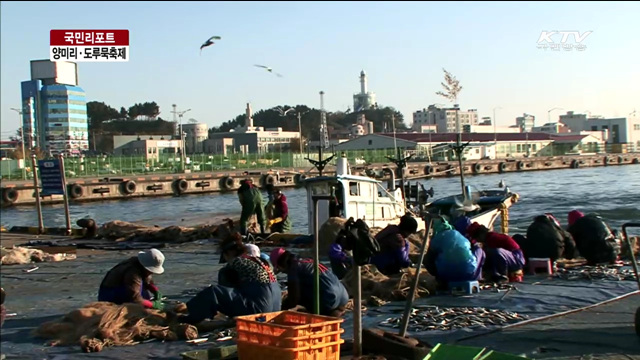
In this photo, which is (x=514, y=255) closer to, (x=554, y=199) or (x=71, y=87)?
(x=554, y=199)

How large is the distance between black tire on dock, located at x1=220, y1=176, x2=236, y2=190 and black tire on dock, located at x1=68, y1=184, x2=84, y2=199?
1084cm

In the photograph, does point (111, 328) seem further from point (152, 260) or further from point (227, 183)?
point (227, 183)

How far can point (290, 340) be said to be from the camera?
6.07 meters

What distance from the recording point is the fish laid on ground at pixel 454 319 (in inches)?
317

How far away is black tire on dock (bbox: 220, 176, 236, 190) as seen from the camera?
185 ft

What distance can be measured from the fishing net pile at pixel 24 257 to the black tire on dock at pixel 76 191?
109ft

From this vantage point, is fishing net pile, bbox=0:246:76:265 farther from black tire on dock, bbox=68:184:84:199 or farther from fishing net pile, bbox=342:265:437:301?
black tire on dock, bbox=68:184:84:199

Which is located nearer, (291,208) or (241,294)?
(241,294)

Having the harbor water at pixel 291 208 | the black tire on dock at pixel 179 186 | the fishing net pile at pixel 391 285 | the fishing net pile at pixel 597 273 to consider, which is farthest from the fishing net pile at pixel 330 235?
the black tire on dock at pixel 179 186

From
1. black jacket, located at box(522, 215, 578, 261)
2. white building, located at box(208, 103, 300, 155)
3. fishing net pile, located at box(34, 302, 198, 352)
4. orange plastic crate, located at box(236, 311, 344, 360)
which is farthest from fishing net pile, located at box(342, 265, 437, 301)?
white building, located at box(208, 103, 300, 155)

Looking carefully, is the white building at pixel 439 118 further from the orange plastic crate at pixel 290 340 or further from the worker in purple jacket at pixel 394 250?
the orange plastic crate at pixel 290 340

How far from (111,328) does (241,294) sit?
130 centimetres

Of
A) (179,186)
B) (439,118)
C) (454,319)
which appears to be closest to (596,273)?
(454,319)

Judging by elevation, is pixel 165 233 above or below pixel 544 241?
below
